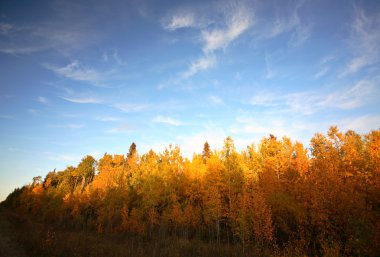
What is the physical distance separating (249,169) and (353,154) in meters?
16.4

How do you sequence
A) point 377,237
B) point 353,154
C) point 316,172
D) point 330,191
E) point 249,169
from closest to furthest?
point 377,237
point 330,191
point 316,172
point 353,154
point 249,169

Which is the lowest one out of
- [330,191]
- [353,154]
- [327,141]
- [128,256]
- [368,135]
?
[128,256]

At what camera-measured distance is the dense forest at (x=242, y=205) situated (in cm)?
2125

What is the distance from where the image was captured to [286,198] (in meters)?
28.1

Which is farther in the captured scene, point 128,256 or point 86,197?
point 86,197

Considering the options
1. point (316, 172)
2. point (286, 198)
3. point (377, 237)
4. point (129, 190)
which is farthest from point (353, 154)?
point (129, 190)

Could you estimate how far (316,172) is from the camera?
26.6m

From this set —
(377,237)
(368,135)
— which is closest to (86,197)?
(377,237)

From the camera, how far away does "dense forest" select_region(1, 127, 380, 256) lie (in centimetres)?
2125

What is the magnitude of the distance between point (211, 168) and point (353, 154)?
74.8 feet

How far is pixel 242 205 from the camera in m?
27.0

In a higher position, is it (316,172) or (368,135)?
(368,135)

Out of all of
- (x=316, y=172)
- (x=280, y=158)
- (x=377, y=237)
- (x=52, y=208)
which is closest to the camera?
(x=377, y=237)

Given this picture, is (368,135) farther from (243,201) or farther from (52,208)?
(52,208)
